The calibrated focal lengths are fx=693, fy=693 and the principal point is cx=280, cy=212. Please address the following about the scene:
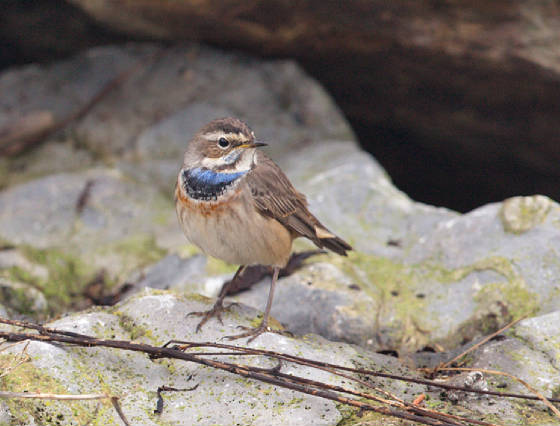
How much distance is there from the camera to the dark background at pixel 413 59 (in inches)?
266

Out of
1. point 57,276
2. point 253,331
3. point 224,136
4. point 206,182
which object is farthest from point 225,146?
point 57,276

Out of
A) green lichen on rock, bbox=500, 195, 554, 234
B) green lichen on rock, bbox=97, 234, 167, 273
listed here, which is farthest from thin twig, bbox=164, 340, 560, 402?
green lichen on rock, bbox=97, 234, 167, 273

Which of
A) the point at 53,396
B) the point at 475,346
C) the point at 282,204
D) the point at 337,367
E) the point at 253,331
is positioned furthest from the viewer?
the point at 282,204

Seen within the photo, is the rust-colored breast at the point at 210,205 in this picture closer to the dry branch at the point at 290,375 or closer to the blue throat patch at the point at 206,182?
the blue throat patch at the point at 206,182

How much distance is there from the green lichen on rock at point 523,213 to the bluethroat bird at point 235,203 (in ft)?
5.46

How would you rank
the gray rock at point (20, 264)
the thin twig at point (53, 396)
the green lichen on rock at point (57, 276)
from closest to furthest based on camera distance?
the thin twig at point (53, 396), the green lichen on rock at point (57, 276), the gray rock at point (20, 264)

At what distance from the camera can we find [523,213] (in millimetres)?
5633

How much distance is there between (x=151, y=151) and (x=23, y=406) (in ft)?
14.8

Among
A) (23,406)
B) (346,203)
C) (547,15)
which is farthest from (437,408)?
(547,15)

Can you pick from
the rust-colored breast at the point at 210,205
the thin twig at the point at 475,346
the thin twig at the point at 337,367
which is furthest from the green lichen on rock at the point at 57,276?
the thin twig at the point at 475,346

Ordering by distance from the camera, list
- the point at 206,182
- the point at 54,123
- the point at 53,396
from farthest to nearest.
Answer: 1. the point at 54,123
2. the point at 206,182
3. the point at 53,396

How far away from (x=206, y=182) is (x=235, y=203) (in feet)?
0.83

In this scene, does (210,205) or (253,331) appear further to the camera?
(210,205)

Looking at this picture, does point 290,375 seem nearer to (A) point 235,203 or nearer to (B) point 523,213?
(A) point 235,203
